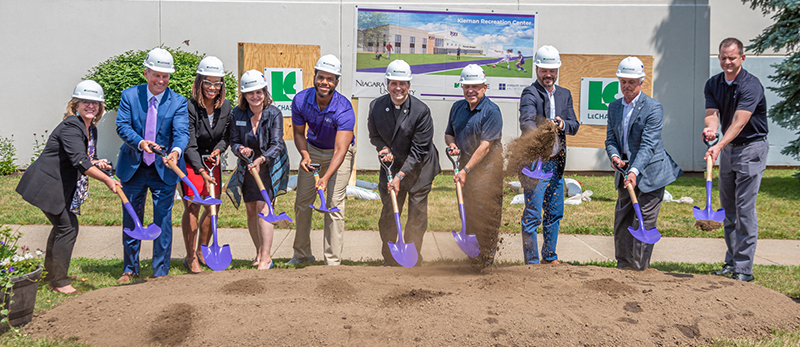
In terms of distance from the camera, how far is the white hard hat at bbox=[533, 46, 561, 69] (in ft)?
17.6

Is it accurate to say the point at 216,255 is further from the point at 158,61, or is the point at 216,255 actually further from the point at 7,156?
the point at 7,156

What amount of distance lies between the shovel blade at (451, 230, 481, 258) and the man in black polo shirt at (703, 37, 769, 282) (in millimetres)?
2147

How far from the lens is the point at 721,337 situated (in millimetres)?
3953

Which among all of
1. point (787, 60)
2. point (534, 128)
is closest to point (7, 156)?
point (534, 128)

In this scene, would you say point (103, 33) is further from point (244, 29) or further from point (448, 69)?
point (448, 69)

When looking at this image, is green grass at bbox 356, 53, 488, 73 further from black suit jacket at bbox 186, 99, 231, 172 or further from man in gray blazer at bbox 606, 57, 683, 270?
man in gray blazer at bbox 606, 57, 683, 270

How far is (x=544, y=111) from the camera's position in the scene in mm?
5559

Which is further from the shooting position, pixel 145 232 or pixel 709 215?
pixel 709 215

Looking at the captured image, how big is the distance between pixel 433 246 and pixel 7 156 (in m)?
10.3

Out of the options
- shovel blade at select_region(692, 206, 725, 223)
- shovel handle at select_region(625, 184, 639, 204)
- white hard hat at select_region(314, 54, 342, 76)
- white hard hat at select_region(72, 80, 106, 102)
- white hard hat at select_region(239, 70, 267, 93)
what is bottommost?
shovel blade at select_region(692, 206, 725, 223)

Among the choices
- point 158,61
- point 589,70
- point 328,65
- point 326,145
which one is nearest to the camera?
point 158,61

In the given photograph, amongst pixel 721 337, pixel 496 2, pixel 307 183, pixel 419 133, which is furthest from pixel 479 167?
pixel 496 2

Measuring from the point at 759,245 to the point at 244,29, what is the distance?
32.8ft

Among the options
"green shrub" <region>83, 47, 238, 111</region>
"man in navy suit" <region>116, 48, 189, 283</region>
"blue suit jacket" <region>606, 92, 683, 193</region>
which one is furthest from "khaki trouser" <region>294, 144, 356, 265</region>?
"green shrub" <region>83, 47, 238, 111</region>
